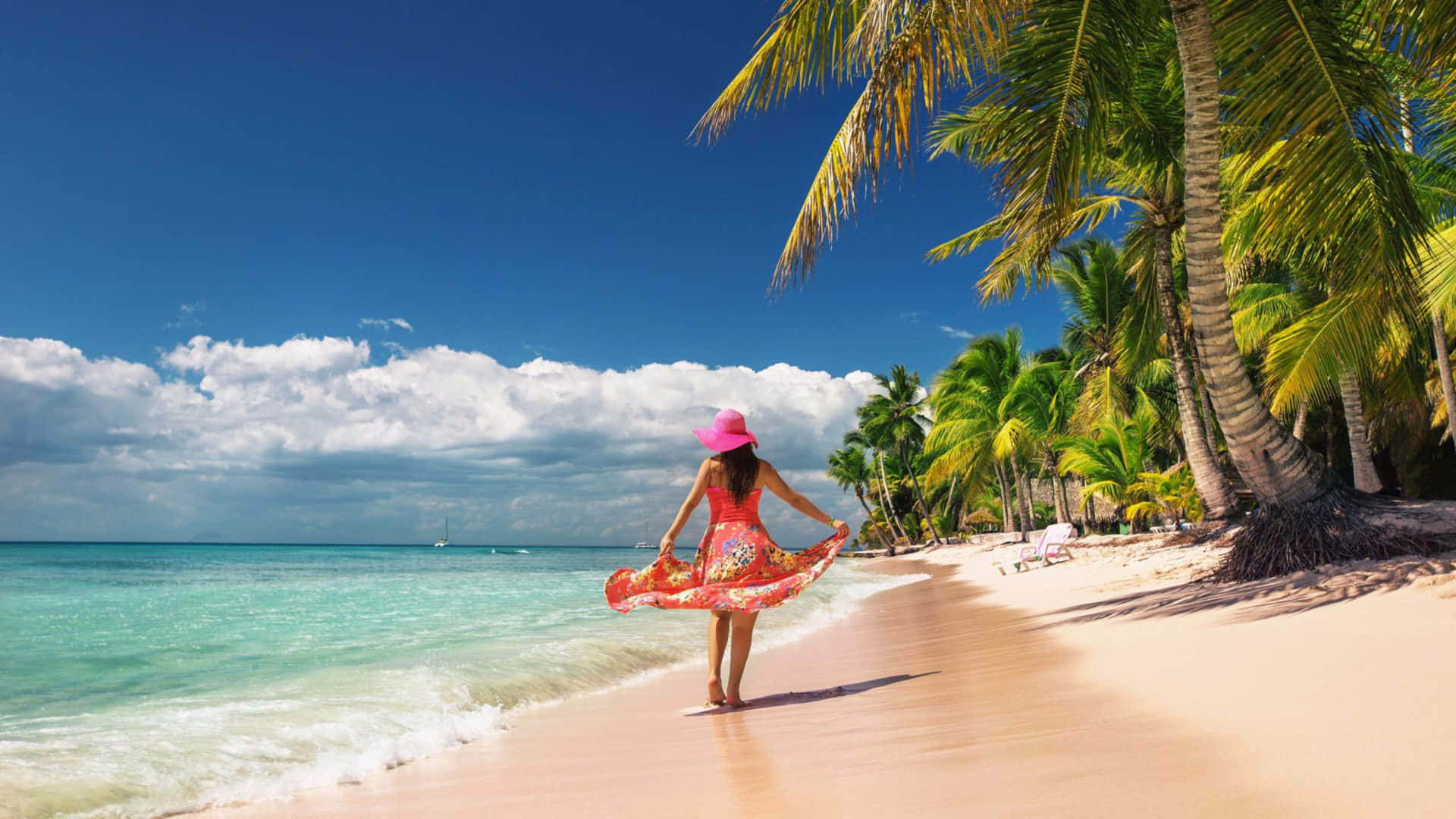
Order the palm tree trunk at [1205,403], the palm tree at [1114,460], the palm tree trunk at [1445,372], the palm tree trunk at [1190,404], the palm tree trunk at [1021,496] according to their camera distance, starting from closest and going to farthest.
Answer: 1. the palm tree trunk at [1445,372]
2. the palm tree trunk at [1190,404]
3. the palm tree trunk at [1205,403]
4. the palm tree at [1114,460]
5. the palm tree trunk at [1021,496]

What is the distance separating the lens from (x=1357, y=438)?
12.4 meters

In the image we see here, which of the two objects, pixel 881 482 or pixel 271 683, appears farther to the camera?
pixel 881 482

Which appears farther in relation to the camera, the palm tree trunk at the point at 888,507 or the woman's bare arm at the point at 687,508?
the palm tree trunk at the point at 888,507

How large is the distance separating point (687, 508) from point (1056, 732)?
6.28ft

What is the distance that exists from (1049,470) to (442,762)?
26.6 m

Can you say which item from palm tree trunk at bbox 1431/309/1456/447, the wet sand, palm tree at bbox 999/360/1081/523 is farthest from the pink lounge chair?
the wet sand

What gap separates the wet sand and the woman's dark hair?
3.53 feet

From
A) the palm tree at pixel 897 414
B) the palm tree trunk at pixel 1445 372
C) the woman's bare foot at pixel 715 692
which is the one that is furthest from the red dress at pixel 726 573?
the palm tree at pixel 897 414

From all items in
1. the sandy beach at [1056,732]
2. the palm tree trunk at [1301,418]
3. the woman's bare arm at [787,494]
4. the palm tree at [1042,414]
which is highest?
the palm tree at [1042,414]

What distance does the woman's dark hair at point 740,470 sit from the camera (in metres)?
4.02

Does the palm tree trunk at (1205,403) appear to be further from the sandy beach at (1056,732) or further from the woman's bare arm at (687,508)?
the woman's bare arm at (687,508)

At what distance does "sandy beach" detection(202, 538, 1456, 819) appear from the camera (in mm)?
2086

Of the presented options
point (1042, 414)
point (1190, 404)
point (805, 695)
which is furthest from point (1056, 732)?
point (1042, 414)

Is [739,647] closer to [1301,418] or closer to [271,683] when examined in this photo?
[271,683]
